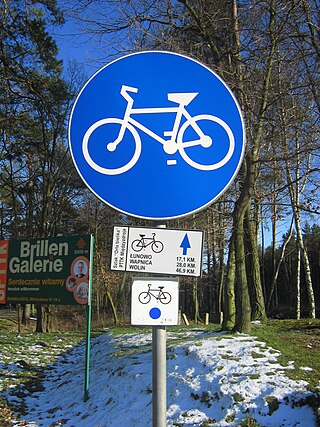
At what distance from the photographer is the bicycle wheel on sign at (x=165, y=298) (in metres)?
2.04

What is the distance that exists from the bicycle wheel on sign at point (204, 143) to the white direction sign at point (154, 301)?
567 millimetres

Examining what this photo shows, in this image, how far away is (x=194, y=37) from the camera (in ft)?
35.9

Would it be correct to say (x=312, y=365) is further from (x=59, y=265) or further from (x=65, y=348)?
(x=65, y=348)

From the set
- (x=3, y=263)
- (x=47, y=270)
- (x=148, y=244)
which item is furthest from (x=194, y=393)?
(x=3, y=263)

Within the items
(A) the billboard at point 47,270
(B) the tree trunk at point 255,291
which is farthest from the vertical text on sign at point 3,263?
(B) the tree trunk at point 255,291

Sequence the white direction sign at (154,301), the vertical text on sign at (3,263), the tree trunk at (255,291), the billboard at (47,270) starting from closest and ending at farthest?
the white direction sign at (154,301) → the billboard at (47,270) → the tree trunk at (255,291) → the vertical text on sign at (3,263)

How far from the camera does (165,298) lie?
2041mm

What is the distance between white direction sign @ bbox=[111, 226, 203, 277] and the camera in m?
2.05

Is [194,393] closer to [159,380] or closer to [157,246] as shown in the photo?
[159,380]

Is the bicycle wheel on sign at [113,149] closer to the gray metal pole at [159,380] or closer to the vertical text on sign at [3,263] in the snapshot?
the gray metal pole at [159,380]

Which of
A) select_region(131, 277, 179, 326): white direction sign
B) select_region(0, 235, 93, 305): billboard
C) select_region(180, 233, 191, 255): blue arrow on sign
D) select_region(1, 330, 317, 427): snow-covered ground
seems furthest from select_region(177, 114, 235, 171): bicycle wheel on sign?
select_region(0, 235, 93, 305): billboard

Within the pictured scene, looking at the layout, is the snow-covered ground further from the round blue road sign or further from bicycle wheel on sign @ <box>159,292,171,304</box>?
the round blue road sign

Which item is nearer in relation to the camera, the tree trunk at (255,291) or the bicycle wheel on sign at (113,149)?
the bicycle wheel on sign at (113,149)

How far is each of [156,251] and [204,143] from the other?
547 mm
